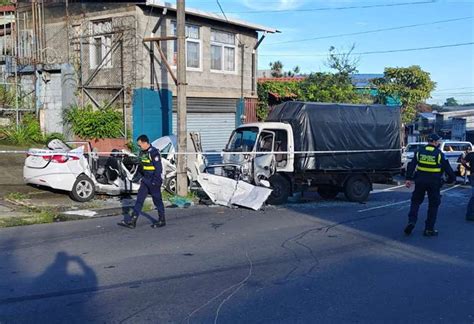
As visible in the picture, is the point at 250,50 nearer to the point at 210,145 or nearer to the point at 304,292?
the point at 210,145

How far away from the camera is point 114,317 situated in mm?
5027

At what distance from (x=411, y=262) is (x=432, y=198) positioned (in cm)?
212

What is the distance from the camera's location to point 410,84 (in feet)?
144

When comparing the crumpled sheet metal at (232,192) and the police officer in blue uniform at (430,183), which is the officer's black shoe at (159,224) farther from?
the police officer in blue uniform at (430,183)

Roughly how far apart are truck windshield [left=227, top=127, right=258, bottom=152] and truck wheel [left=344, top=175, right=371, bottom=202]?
8.98ft

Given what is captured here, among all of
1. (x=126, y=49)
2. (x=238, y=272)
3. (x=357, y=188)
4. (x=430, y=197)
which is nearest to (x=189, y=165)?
(x=357, y=188)

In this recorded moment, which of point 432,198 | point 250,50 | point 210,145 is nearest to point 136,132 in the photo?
point 210,145

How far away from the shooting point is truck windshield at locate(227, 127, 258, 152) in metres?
13.4

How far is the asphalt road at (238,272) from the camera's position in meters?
5.22

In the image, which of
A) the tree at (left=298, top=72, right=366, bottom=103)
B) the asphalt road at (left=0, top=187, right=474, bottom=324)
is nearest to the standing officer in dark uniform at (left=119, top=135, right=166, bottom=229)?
the asphalt road at (left=0, top=187, right=474, bottom=324)

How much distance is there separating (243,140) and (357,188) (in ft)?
10.7

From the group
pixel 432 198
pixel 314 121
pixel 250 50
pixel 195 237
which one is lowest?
pixel 195 237

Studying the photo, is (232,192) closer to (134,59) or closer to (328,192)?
(328,192)

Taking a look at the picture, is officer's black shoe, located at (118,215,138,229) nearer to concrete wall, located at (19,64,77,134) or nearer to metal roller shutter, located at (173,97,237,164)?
metal roller shutter, located at (173,97,237,164)
